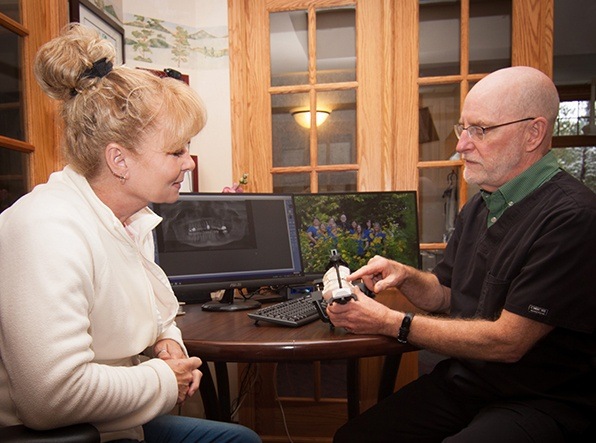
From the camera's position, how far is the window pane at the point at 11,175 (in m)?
1.73

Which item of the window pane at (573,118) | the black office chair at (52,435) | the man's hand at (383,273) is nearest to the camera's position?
the black office chair at (52,435)

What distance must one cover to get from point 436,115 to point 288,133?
79 centimetres

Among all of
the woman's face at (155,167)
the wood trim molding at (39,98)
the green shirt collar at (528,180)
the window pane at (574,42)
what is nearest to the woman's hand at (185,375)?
the woman's face at (155,167)

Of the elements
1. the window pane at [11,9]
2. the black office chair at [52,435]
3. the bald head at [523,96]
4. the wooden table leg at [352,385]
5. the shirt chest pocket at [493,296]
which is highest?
the window pane at [11,9]

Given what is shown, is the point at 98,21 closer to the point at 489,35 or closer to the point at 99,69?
the point at 99,69

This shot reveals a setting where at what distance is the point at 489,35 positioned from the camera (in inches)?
94.9

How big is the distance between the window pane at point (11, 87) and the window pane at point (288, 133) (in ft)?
3.94

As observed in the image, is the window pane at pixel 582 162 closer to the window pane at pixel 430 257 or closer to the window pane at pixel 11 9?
the window pane at pixel 430 257

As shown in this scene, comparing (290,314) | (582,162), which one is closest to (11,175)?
(290,314)

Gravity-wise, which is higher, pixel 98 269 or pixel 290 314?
pixel 98 269

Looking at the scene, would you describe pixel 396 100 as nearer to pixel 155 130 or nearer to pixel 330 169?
pixel 330 169

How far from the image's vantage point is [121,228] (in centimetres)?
99

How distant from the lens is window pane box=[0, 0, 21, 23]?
5.72ft

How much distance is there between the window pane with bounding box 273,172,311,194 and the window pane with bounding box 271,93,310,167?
0.21 feet
